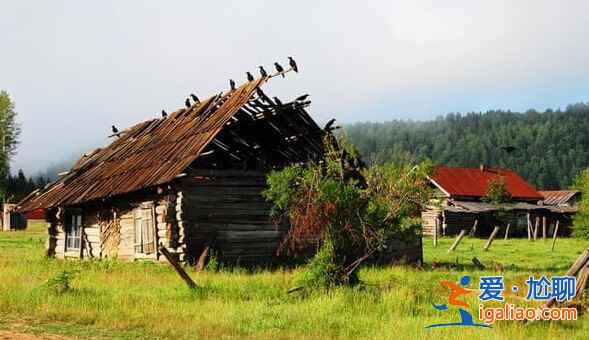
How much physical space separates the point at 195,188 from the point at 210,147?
62.7 inches

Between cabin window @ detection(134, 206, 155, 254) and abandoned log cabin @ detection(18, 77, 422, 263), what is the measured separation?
0.03 meters

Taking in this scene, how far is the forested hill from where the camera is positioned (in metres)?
119

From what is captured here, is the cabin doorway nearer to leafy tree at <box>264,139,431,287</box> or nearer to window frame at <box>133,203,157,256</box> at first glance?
window frame at <box>133,203,157,256</box>

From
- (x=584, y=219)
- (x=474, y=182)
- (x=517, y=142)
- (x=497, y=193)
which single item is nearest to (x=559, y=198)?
(x=474, y=182)

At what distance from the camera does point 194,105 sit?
24.6 metres

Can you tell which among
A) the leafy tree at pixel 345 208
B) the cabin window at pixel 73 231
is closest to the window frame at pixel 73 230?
the cabin window at pixel 73 231

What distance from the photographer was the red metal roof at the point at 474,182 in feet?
164

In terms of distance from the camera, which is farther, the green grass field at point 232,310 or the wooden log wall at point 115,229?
the wooden log wall at point 115,229

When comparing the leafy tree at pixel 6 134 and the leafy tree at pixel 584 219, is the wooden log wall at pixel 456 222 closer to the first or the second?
the leafy tree at pixel 584 219

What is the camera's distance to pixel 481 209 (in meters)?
46.0

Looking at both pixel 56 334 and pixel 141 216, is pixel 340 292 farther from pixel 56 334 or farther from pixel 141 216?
pixel 141 216

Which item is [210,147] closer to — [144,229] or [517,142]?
[144,229]

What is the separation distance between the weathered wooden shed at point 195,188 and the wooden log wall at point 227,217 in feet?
0.09

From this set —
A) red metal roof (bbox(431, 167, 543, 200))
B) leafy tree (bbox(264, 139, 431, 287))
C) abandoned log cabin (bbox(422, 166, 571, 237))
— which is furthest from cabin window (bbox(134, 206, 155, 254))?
red metal roof (bbox(431, 167, 543, 200))
